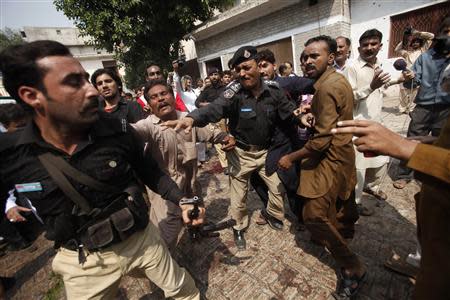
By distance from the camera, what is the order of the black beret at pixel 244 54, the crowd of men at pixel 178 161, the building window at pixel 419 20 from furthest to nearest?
the building window at pixel 419 20 → the black beret at pixel 244 54 → the crowd of men at pixel 178 161

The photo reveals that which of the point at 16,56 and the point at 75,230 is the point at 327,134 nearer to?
the point at 75,230

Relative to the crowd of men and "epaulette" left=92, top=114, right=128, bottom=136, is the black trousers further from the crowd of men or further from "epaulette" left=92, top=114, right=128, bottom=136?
"epaulette" left=92, top=114, right=128, bottom=136

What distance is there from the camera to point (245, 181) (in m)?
2.95

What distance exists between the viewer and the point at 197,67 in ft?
49.1

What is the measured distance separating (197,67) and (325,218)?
14395 mm

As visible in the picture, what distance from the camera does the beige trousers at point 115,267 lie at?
58.1 inches

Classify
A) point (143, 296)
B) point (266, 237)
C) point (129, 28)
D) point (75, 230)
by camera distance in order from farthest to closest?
point (129, 28) → point (266, 237) → point (143, 296) → point (75, 230)

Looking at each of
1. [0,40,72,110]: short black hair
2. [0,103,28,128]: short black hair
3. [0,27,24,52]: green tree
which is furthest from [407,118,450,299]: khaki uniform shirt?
[0,27,24,52]: green tree

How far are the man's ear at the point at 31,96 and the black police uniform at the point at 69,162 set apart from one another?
13 centimetres

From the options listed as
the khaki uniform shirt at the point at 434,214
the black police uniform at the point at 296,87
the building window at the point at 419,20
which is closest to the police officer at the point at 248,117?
the black police uniform at the point at 296,87

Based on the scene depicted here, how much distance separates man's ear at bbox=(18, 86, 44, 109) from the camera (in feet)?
4.17

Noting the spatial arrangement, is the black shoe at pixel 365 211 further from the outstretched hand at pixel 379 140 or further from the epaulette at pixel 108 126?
the epaulette at pixel 108 126

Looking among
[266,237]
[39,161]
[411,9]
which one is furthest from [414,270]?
[411,9]

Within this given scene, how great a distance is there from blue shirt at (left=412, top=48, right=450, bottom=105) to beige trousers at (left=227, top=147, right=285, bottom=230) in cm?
235
